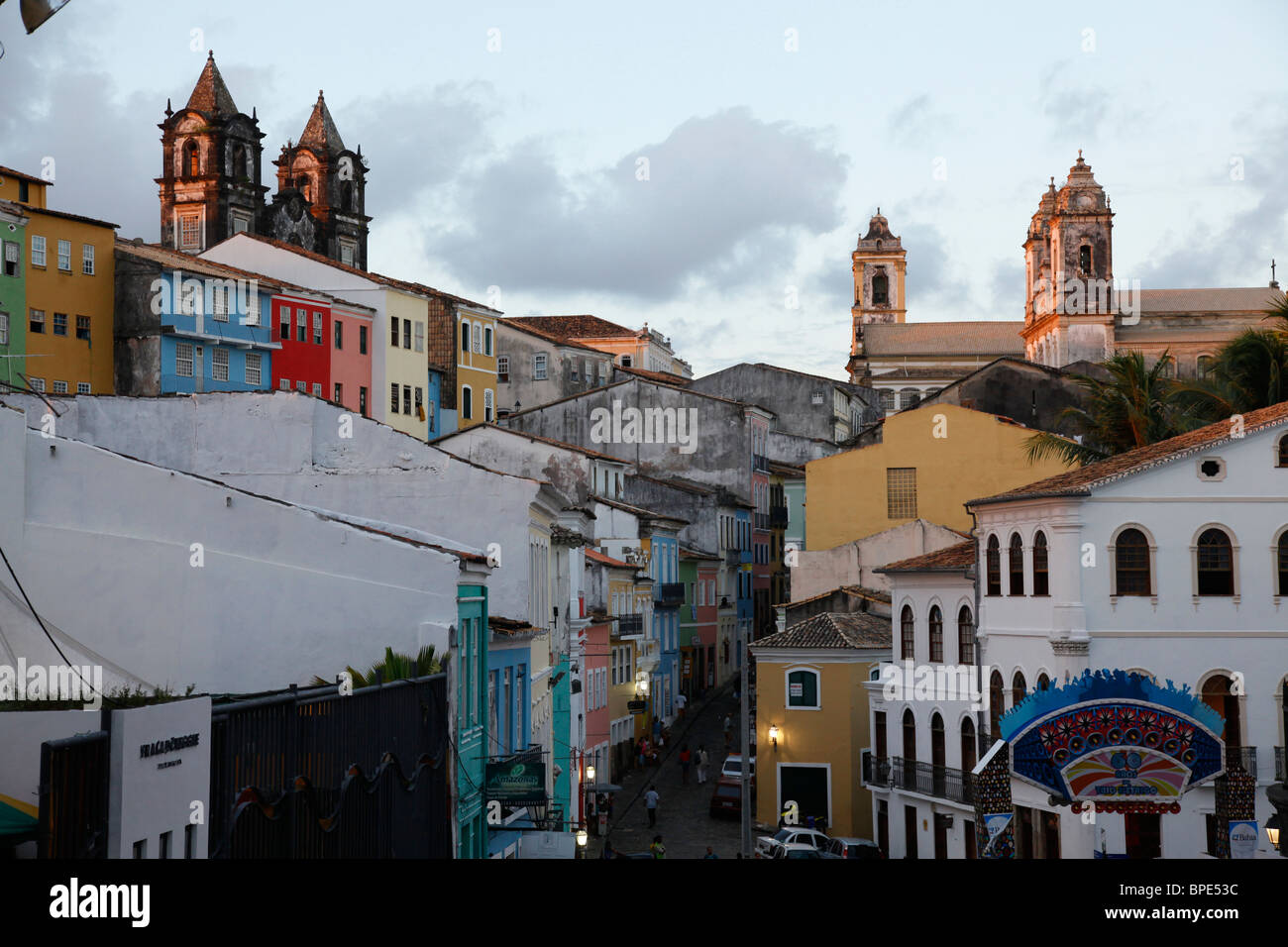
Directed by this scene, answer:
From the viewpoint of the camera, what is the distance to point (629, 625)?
58125mm

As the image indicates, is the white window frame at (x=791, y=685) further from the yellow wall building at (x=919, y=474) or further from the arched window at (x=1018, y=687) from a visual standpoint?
the arched window at (x=1018, y=687)

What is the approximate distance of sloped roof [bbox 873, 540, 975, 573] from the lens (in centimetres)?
4406

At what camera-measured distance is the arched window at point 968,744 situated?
42656 mm

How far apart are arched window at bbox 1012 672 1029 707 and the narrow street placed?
8.63 metres

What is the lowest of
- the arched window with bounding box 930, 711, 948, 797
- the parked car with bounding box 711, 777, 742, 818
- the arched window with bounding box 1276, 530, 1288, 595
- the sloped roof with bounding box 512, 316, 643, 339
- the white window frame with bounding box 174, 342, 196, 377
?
the parked car with bounding box 711, 777, 742, 818

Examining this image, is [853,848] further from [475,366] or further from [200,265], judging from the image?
[475,366]

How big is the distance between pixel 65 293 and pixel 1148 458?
44.5 meters

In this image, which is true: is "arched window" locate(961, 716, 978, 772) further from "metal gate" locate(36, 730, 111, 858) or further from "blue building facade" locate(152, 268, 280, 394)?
"blue building facade" locate(152, 268, 280, 394)

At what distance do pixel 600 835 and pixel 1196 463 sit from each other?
19296 millimetres

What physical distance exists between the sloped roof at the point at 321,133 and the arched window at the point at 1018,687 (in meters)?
91.2

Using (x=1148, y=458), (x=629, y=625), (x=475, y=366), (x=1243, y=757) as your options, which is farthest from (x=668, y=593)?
(x=1243, y=757)

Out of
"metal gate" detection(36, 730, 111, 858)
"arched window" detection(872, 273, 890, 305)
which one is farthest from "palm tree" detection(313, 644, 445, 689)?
"arched window" detection(872, 273, 890, 305)

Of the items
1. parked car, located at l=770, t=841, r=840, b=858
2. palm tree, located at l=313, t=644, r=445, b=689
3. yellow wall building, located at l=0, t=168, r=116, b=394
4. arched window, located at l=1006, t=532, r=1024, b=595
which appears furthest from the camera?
yellow wall building, located at l=0, t=168, r=116, b=394
